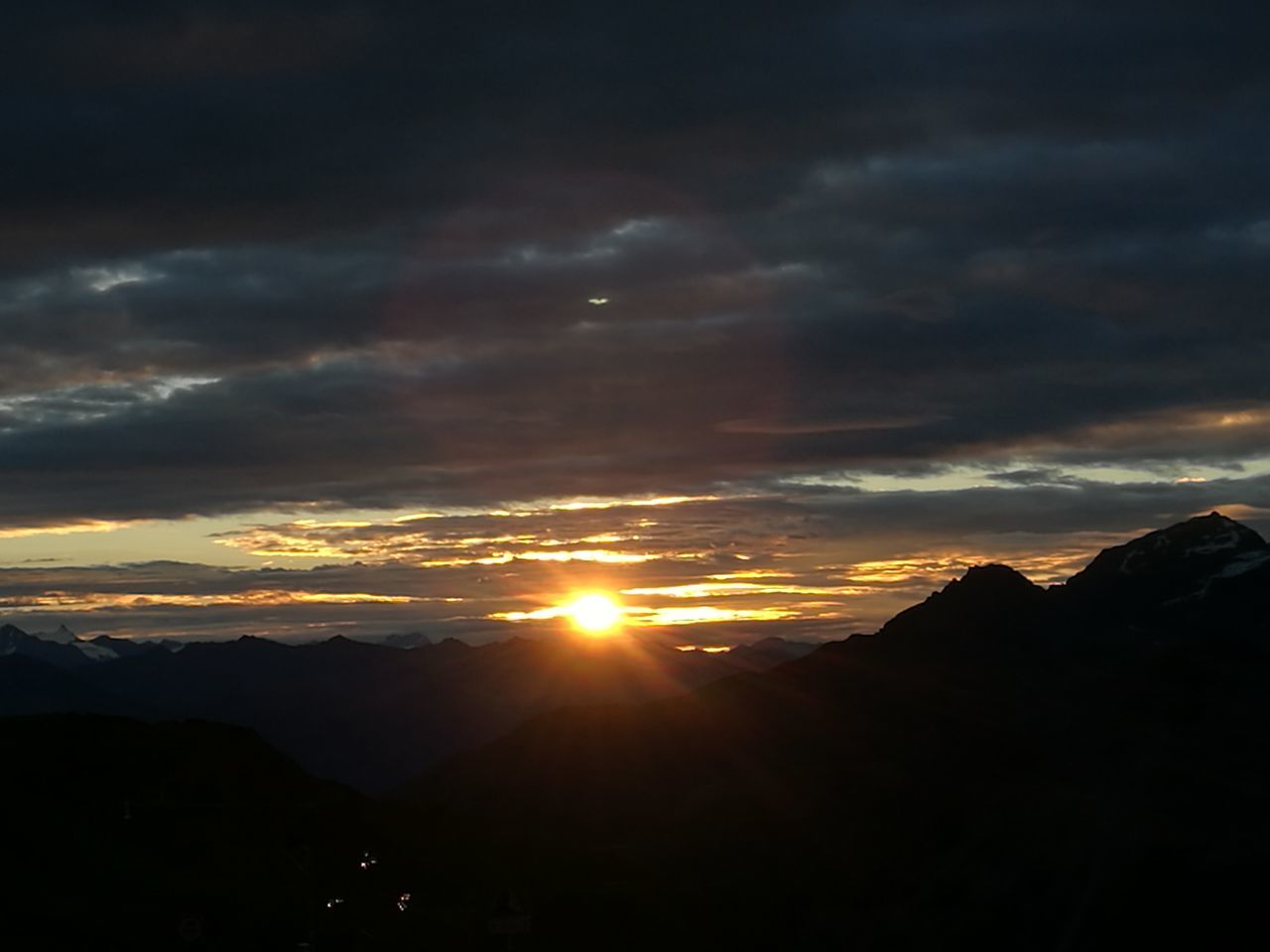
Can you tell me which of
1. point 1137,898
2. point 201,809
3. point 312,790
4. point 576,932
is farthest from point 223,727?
point 1137,898

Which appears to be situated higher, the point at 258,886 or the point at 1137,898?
the point at 258,886

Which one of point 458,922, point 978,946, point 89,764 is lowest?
point 978,946

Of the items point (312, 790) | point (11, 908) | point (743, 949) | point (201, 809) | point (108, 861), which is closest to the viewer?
point (11, 908)

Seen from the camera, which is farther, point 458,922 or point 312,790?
point 312,790

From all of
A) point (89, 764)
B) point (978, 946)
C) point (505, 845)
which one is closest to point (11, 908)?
point (89, 764)

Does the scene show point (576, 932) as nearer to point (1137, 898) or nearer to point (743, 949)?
point (743, 949)

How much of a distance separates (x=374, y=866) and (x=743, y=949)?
185ft

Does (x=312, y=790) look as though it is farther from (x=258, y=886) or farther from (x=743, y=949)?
(x=743, y=949)

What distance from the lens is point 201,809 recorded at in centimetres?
14900

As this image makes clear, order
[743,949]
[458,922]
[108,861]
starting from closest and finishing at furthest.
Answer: [108,861], [458,922], [743,949]

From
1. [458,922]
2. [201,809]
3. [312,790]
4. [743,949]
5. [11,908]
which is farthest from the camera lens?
[743,949]

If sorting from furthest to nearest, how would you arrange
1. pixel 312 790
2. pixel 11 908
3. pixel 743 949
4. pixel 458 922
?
1. pixel 743 949
2. pixel 312 790
3. pixel 458 922
4. pixel 11 908

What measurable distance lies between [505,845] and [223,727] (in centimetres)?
3489

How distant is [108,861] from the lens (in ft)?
408
